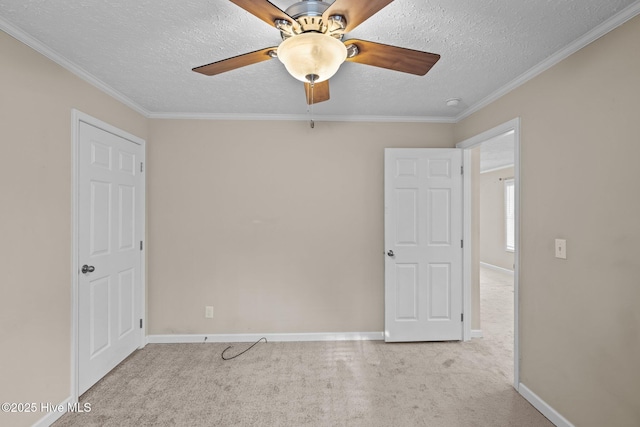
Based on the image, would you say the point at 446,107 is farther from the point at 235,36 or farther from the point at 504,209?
the point at 504,209

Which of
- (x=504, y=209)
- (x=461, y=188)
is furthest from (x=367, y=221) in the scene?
(x=504, y=209)

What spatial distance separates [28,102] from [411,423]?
10.1 ft

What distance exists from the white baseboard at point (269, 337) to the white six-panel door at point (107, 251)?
0.28 meters

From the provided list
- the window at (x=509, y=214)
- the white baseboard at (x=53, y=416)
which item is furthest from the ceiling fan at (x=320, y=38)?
the window at (x=509, y=214)

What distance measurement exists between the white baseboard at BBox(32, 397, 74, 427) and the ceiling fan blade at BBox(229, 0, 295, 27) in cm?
262

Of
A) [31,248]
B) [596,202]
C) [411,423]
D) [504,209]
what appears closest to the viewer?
[596,202]

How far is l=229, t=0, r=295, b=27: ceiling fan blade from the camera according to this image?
110cm

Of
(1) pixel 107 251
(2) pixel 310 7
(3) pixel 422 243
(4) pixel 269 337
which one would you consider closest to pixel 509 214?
(3) pixel 422 243

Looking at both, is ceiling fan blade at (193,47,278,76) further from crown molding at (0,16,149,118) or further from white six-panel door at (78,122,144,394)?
white six-panel door at (78,122,144,394)

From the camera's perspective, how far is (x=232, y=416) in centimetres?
203

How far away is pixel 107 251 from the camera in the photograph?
252cm

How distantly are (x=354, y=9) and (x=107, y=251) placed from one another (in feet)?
8.51

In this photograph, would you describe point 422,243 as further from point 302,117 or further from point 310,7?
point 310,7

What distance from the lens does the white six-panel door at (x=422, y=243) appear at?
3.11 meters
